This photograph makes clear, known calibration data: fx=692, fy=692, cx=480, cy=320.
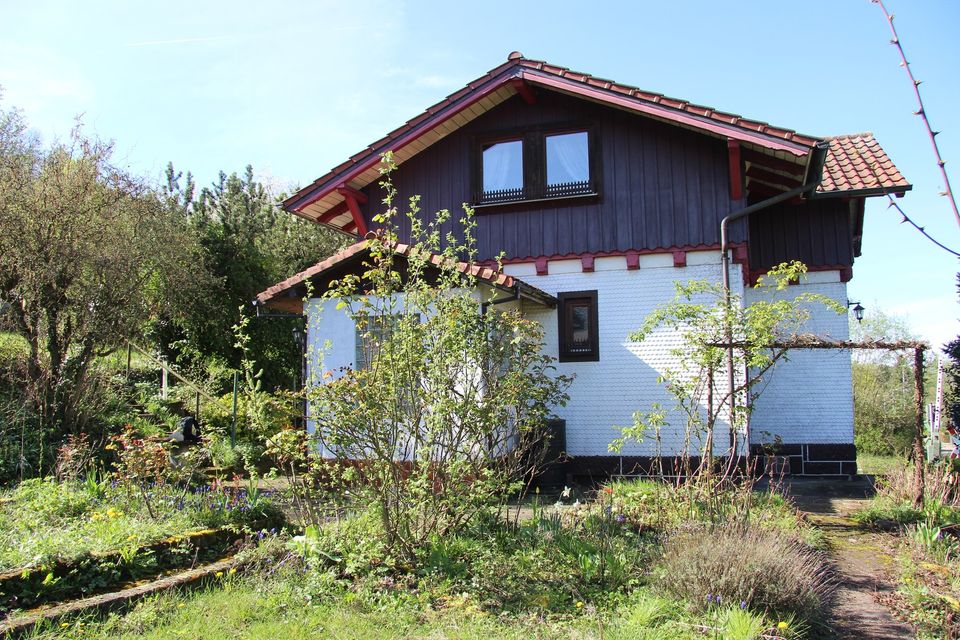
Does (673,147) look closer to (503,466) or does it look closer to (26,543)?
(503,466)

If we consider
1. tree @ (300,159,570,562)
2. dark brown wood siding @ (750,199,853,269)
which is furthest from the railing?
tree @ (300,159,570,562)

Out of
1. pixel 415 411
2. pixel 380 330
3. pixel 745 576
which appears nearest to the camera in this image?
pixel 745 576

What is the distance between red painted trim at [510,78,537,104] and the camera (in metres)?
11.5

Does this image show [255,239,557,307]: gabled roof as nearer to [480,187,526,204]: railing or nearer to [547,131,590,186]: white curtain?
[480,187,526,204]: railing

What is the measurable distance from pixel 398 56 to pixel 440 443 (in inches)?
176

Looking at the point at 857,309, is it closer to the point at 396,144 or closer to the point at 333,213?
the point at 396,144

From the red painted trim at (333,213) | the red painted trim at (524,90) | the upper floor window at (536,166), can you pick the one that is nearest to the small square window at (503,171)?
the upper floor window at (536,166)

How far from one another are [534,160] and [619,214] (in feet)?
5.90

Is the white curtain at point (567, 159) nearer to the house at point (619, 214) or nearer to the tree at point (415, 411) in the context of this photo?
the house at point (619, 214)

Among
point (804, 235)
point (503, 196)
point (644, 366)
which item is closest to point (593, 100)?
point (503, 196)

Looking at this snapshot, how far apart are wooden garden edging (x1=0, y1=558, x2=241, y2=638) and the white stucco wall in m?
9.26

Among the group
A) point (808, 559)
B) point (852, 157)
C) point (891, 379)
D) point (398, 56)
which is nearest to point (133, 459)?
point (398, 56)

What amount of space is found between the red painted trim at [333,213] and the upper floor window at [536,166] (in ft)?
9.73

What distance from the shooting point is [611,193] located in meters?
11.4
